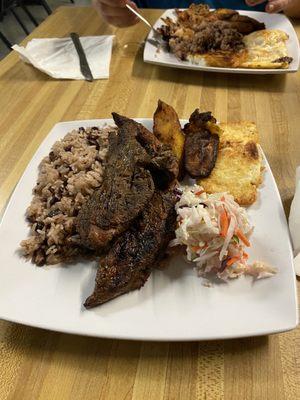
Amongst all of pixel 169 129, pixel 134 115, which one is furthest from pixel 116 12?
pixel 169 129

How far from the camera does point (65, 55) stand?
2539 millimetres

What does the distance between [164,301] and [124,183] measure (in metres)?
0.43

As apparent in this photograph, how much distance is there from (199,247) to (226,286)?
0.15 meters

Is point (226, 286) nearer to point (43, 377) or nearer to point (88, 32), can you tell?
point (43, 377)

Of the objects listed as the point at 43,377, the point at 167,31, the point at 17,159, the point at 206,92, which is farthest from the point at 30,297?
the point at 167,31

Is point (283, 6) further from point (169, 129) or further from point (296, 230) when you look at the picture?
point (296, 230)

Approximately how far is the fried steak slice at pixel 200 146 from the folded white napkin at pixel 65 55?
1.01 m

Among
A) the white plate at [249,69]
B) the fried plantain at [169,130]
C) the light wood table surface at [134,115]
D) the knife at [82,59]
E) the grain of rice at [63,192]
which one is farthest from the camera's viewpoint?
the knife at [82,59]

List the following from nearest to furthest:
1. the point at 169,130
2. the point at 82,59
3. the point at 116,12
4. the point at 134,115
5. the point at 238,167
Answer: the point at 238,167, the point at 169,130, the point at 134,115, the point at 82,59, the point at 116,12

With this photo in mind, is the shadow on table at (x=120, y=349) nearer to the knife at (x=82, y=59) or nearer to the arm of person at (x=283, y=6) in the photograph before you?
the knife at (x=82, y=59)

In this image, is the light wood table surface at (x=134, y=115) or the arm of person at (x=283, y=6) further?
the arm of person at (x=283, y=6)

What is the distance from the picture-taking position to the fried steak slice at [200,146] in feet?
4.88

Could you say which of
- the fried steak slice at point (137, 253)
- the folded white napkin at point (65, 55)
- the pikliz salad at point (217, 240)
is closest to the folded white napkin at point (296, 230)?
the pikliz salad at point (217, 240)

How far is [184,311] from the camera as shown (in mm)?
1081
